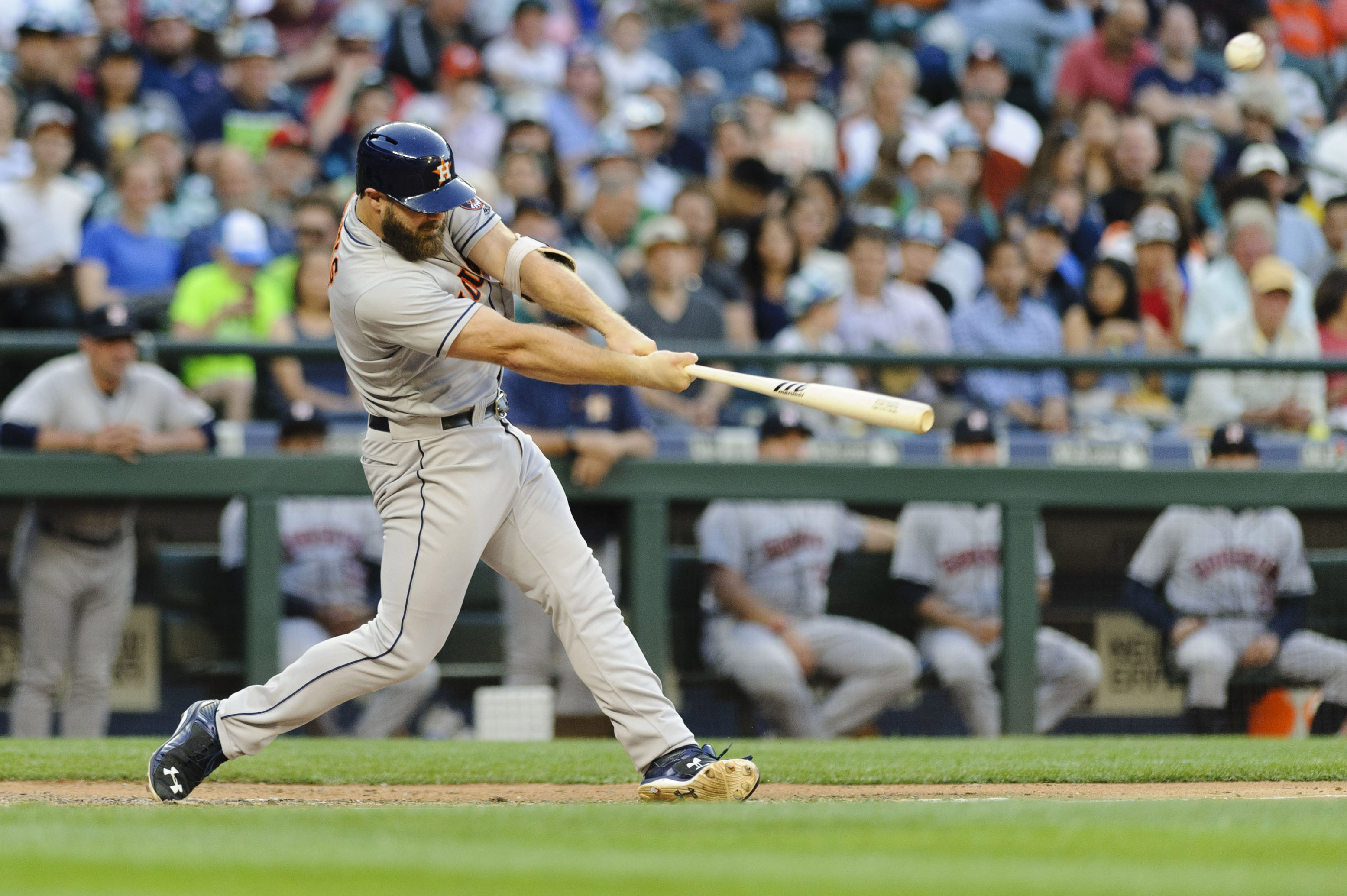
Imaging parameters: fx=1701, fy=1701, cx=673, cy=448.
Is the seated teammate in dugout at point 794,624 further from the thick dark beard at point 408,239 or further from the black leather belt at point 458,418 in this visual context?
the thick dark beard at point 408,239

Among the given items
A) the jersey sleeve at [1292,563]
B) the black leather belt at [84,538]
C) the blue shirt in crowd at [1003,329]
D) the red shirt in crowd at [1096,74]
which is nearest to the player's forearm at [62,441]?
the black leather belt at [84,538]

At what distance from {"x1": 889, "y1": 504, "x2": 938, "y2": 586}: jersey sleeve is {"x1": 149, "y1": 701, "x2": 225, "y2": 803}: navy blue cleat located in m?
3.42

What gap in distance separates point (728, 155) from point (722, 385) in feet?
7.65

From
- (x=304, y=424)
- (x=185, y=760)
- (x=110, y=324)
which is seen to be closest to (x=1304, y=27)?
(x=304, y=424)

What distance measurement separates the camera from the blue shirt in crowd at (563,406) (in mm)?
7250

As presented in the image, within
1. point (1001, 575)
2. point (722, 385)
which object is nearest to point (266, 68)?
point (722, 385)

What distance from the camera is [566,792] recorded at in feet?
16.2

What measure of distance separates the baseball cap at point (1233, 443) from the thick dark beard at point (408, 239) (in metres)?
4.38

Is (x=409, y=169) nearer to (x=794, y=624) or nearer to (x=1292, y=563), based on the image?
(x=794, y=624)

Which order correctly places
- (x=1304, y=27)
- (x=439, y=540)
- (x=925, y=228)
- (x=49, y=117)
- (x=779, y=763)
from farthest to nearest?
(x=1304, y=27)
(x=925, y=228)
(x=49, y=117)
(x=779, y=763)
(x=439, y=540)

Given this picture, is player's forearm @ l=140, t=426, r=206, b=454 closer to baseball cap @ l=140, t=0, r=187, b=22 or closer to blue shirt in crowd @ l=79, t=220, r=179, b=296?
blue shirt in crowd @ l=79, t=220, r=179, b=296

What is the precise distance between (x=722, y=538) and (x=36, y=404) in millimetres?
2919

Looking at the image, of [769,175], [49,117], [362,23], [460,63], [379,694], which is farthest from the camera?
[362,23]

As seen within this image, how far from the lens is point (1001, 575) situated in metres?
7.31
